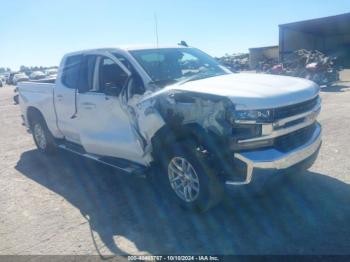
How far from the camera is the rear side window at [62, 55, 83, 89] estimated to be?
596cm

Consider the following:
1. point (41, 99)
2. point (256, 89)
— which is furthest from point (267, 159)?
point (41, 99)

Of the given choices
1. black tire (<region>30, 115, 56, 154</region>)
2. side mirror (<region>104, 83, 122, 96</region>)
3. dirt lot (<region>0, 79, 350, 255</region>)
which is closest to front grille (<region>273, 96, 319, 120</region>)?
dirt lot (<region>0, 79, 350, 255</region>)

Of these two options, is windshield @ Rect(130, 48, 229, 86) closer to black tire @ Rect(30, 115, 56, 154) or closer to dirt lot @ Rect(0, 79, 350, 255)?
dirt lot @ Rect(0, 79, 350, 255)

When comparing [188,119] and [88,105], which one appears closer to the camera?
[188,119]

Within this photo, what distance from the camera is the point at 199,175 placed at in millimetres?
3959

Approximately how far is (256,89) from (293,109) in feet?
1.54

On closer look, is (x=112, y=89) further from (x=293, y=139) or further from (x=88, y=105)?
(x=293, y=139)

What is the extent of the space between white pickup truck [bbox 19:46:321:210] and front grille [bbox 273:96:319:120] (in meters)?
0.01

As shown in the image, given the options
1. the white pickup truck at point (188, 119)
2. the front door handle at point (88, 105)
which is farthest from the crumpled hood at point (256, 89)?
the front door handle at point (88, 105)

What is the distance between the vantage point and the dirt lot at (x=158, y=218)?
365 centimetres

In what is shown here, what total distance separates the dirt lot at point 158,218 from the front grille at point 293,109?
32.5 inches

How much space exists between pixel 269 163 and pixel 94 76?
316cm

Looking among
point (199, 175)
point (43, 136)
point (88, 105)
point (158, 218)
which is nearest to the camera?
point (199, 175)

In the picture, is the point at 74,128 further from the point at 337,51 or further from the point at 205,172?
the point at 337,51
